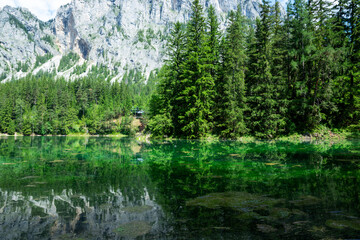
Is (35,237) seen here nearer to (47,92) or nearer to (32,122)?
(32,122)

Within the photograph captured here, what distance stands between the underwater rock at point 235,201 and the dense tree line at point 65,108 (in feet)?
225

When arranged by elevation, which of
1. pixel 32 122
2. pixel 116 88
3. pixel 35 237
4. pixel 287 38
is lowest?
pixel 35 237

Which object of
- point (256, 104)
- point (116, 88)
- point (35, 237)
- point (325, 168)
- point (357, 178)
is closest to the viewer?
point (35, 237)

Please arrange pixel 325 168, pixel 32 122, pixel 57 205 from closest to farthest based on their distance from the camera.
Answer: pixel 57 205 → pixel 325 168 → pixel 32 122

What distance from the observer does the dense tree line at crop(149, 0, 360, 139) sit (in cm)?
3066

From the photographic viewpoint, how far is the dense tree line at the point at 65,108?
257 ft

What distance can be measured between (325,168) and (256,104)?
23.3 m

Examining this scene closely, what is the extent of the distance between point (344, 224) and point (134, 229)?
13.3 feet

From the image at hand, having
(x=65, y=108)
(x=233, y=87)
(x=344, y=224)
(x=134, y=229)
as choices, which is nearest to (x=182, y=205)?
(x=134, y=229)

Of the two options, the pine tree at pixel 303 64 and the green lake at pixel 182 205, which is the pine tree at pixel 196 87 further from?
the green lake at pixel 182 205

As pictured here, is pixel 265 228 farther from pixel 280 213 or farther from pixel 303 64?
pixel 303 64

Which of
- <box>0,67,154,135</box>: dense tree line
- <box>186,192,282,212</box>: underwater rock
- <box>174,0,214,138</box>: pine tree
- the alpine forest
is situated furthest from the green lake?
<box>0,67,154,135</box>: dense tree line

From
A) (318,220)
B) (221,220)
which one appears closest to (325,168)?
(318,220)

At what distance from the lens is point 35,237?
4082 millimetres
